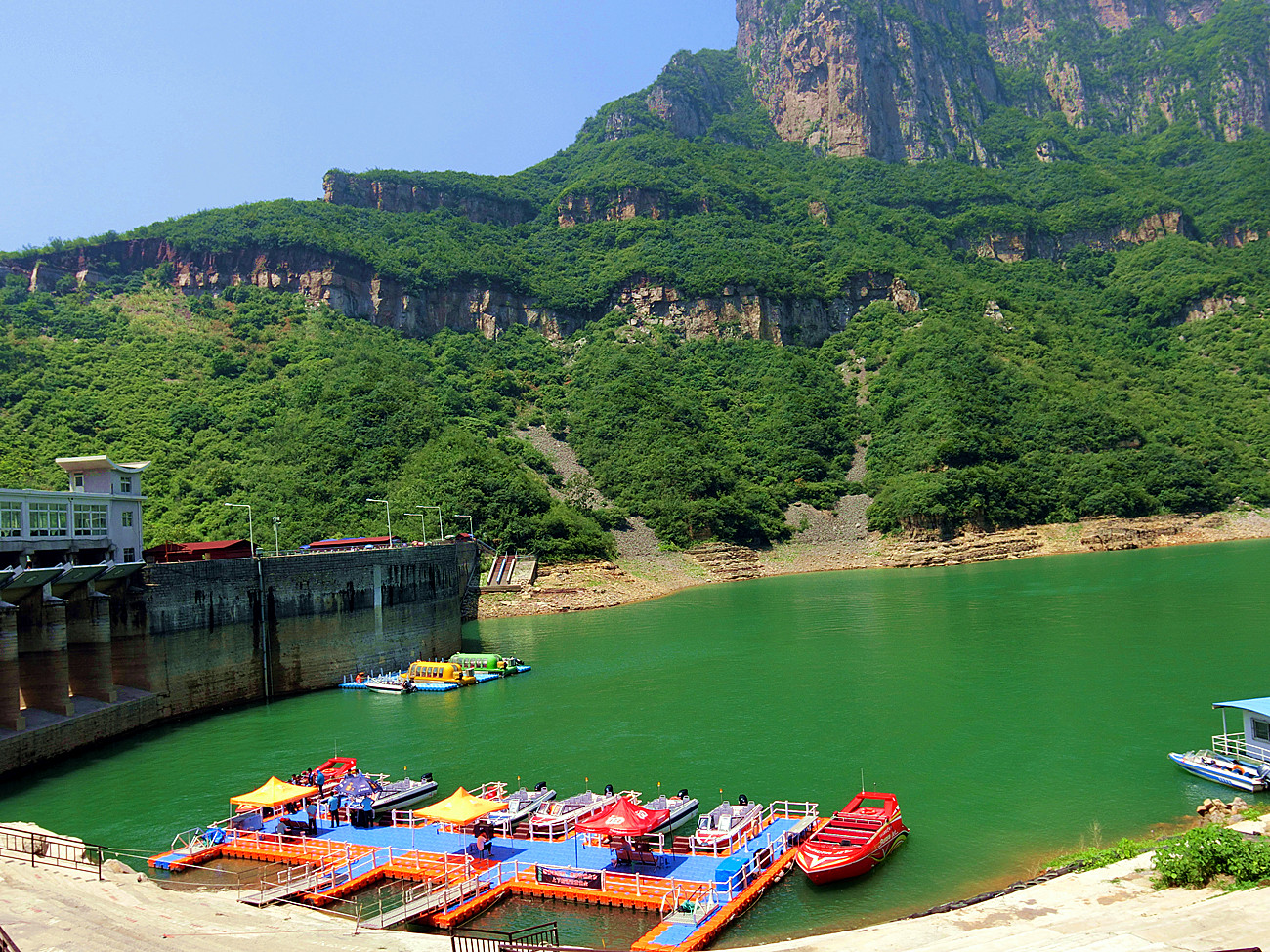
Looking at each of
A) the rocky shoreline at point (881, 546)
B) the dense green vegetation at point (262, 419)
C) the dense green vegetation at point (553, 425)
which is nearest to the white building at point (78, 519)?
the dense green vegetation at point (262, 419)

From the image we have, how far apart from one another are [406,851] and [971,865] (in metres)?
17.3

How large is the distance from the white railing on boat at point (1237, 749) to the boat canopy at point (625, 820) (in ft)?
69.3

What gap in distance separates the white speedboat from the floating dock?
54 cm

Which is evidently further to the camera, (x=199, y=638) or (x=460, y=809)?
(x=199, y=638)

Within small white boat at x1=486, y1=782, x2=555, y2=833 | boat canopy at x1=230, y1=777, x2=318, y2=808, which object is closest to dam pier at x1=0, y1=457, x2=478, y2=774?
boat canopy at x1=230, y1=777, x2=318, y2=808

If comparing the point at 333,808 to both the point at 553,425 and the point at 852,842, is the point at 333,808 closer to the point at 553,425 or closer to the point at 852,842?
the point at 852,842

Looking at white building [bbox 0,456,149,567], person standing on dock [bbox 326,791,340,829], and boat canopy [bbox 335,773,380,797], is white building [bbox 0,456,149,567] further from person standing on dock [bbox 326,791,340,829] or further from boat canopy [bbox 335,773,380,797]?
person standing on dock [bbox 326,791,340,829]

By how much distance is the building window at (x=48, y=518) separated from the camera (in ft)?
151

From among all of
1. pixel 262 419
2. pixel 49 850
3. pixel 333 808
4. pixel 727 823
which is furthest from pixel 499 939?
pixel 262 419

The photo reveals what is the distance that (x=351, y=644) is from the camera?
65.1 m

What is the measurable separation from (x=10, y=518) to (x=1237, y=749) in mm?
52927

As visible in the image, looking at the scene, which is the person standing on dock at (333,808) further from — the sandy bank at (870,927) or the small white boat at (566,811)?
the sandy bank at (870,927)

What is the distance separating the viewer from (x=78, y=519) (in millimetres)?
49031

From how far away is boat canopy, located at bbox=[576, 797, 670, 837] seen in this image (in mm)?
29125
